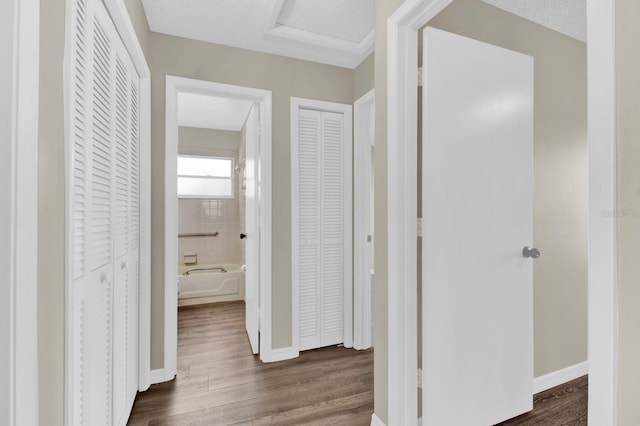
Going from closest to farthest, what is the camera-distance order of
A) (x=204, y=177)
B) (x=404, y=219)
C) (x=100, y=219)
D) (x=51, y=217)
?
Answer: (x=51, y=217), (x=100, y=219), (x=404, y=219), (x=204, y=177)

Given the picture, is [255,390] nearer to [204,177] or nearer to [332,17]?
[332,17]

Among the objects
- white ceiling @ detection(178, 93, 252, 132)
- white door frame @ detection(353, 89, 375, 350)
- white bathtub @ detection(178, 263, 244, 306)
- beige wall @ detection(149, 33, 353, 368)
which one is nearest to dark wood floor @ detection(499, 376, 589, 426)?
white door frame @ detection(353, 89, 375, 350)

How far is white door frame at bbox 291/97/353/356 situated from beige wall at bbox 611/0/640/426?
2019mm

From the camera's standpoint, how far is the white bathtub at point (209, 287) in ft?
12.9

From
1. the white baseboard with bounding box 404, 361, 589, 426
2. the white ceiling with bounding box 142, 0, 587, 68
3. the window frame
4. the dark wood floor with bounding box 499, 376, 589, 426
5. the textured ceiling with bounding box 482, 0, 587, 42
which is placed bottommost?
the dark wood floor with bounding box 499, 376, 589, 426

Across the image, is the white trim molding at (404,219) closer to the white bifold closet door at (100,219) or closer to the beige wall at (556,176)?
the beige wall at (556,176)

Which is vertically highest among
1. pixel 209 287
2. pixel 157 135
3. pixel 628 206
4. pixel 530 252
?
pixel 157 135

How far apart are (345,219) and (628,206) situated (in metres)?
2.08

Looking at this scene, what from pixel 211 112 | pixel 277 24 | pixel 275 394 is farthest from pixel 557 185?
pixel 211 112

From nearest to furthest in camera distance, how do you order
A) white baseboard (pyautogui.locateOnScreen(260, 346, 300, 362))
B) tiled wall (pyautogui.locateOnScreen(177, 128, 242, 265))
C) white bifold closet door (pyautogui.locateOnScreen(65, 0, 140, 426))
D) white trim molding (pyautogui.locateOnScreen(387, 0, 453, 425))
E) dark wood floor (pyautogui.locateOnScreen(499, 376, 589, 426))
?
white bifold closet door (pyautogui.locateOnScreen(65, 0, 140, 426)), white trim molding (pyautogui.locateOnScreen(387, 0, 453, 425)), dark wood floor (pyautogui.locateOnScreen(499, 376, 589, 426)), white baseboard (pyautogui.locateOnScreen(260, 346, 300, 362)), tiled wall (pyautogui.locateOnScreen(177, 128, 242, 265))

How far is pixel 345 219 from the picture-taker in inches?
106

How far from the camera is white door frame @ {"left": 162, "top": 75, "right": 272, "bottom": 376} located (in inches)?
83.9

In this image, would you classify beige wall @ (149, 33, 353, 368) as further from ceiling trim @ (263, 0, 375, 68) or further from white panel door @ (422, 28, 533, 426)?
white panel door @ (422, 28, 533, 426)

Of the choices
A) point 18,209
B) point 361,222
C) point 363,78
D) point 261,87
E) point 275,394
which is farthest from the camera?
point 361,222
